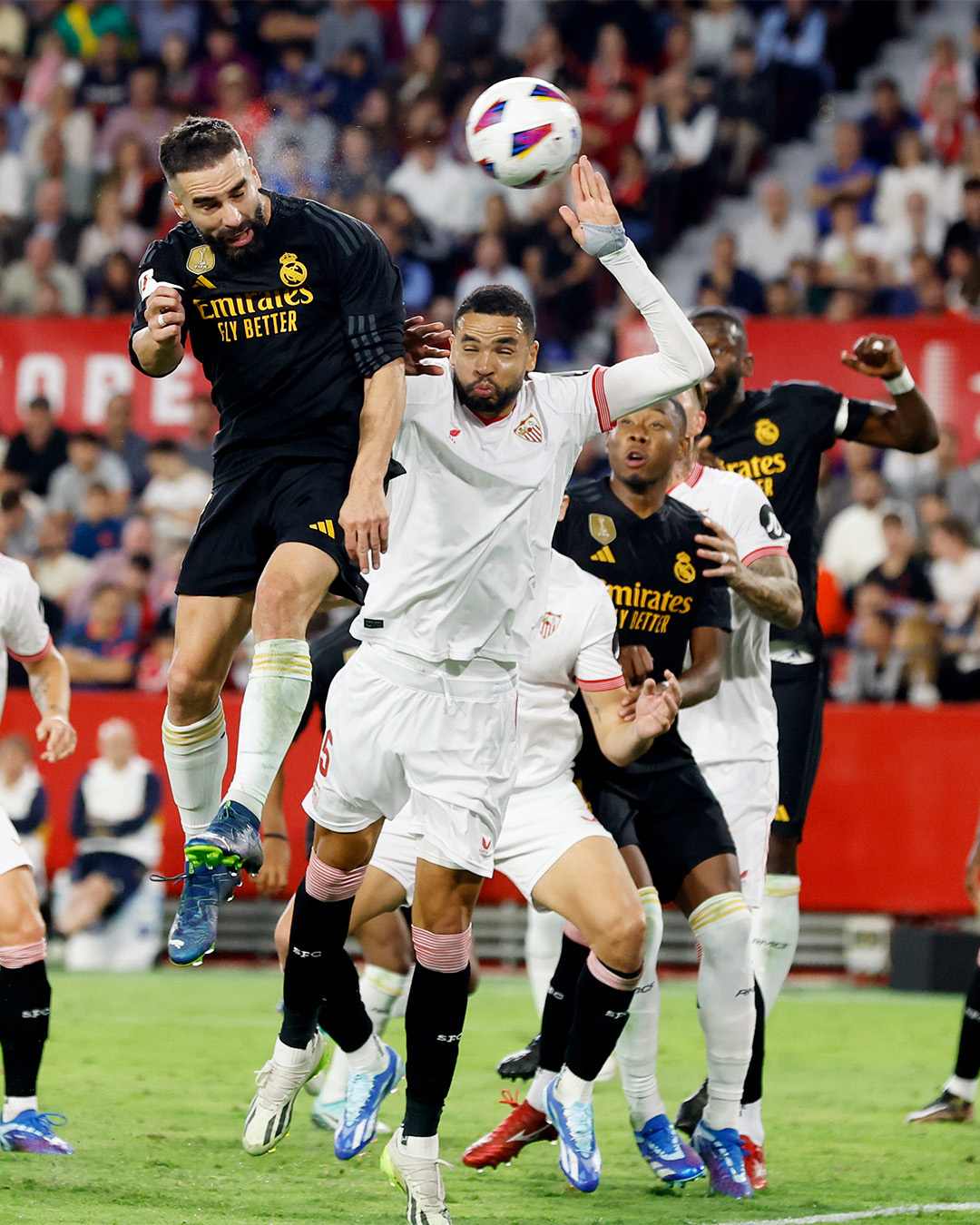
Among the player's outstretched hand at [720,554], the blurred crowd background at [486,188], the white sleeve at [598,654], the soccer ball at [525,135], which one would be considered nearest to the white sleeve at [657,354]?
the soccer ball at [525,135]

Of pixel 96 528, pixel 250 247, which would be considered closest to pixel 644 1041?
pixel 250 247

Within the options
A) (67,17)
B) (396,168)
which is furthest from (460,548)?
(67,17)

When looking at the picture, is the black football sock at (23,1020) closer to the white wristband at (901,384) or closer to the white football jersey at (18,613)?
the white football jersey at (18,613)

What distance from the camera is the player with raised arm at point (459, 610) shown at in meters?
5.60

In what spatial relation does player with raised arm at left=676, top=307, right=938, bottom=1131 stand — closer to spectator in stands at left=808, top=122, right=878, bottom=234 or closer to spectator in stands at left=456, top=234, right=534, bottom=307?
spectator in stands at left=456, top=234, right=534, bottom=307

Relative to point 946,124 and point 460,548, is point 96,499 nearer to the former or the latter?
point 946,124

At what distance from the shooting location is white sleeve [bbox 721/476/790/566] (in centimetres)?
711

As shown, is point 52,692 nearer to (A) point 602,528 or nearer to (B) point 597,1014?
(A) point 602,528

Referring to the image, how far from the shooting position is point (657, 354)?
582cm

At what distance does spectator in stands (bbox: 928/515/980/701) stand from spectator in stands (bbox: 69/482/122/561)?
6.49m

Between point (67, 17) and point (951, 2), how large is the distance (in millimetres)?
9176

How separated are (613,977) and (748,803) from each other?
148cm

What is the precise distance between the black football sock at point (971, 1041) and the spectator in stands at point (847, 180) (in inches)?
398

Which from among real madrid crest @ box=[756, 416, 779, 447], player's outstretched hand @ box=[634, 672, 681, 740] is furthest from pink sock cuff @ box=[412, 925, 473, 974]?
real madrid crest @ box=[756, 416, 779, 447]
